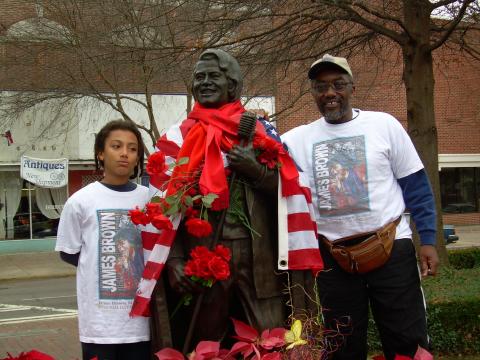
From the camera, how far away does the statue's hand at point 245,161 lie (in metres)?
2.61

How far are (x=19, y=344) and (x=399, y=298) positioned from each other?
5.29m

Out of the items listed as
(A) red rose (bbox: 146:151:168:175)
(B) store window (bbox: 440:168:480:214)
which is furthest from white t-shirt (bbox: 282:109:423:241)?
(B) store window (bbox: 440:168:480:214)

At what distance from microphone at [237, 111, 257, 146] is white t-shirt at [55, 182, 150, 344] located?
1.91 feet

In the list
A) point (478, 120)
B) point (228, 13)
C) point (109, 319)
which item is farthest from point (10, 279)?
point (478, 120)

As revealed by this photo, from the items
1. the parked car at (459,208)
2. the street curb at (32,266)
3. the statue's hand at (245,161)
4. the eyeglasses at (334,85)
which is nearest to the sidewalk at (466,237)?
the parked car at (459,208)

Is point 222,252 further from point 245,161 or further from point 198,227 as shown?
point 245,161

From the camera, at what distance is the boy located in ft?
9.19

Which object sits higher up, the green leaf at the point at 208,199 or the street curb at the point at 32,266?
the green leaf at the point at 208,199

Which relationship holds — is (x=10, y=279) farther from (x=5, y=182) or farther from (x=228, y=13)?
(x=228, y=13)

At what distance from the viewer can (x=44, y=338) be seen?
726cm

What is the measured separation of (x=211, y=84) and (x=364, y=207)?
94 centimetres

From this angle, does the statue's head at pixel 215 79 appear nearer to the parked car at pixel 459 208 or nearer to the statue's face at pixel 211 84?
the statue's face at pixel 211 84

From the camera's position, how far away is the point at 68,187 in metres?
17.6

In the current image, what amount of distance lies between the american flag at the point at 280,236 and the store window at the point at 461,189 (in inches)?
889
